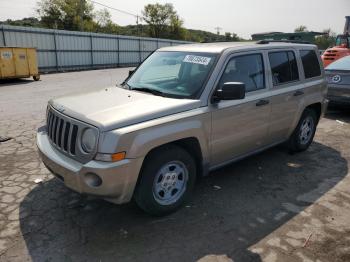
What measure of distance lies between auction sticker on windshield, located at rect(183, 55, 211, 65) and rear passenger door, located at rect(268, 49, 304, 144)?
43.9 inches

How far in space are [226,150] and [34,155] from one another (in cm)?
318

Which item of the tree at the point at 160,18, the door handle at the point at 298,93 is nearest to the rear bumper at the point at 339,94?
the door handle at the point at 298,93

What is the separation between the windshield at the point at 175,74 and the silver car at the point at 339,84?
17.6ft

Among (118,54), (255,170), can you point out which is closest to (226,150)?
(255,170)

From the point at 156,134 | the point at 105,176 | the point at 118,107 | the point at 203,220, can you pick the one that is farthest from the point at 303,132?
the point at 105,176

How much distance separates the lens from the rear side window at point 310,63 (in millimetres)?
5406

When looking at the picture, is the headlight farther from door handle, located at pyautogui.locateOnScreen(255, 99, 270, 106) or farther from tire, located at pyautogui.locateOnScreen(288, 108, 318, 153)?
tire, located at pyautogui.locateOnScreen(288, 108, 318, 153)

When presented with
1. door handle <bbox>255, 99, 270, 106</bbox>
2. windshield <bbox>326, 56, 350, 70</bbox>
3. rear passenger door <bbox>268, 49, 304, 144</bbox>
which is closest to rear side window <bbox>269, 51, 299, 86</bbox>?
rear passenger door <bbox>268, 49, 304, 144</bbox>

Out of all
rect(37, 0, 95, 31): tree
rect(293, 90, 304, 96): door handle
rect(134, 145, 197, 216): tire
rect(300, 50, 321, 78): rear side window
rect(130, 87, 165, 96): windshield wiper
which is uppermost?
rect(37, 0, 95, 31): tree

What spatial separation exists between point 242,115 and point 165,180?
4.34 ft

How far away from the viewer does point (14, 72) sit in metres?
16.3

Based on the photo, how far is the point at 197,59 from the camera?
164 inches

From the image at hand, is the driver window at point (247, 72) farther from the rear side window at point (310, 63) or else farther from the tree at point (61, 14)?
the tree at point (61, 14)

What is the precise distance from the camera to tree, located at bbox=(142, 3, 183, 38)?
6812 cm
